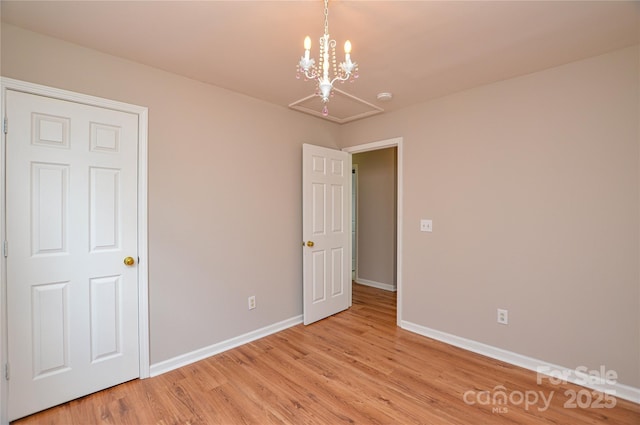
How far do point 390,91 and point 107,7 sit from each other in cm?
219

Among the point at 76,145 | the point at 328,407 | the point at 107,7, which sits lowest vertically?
the point at 328,407

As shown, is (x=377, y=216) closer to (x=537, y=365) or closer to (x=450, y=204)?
(x=450, y=204)

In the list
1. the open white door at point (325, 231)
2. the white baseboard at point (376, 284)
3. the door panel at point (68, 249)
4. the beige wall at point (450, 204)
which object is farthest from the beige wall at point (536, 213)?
the door panel at point (68, 249)

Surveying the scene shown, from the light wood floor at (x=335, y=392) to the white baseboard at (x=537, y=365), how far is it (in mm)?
68

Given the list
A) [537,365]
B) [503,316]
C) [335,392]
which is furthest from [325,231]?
[537,365]

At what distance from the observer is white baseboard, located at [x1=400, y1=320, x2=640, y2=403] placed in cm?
206

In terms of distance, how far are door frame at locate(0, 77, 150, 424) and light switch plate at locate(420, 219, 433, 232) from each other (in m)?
2.60

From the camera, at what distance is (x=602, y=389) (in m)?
2.13

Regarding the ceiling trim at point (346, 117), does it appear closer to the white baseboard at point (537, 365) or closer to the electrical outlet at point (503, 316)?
the electrical outlet at point (503, 316)

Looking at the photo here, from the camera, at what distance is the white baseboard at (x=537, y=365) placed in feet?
6.75

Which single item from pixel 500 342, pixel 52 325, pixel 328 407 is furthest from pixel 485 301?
pixel 52 325

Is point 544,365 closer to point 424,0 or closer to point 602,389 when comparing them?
point 602,389

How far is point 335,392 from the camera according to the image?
6.98 feet

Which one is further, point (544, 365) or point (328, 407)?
point (544, 365)
